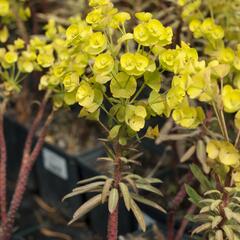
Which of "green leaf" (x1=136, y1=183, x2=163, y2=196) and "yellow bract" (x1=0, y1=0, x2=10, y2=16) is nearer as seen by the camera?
"green leaf" (x1=136, y1=183, x2=163, y2=196)

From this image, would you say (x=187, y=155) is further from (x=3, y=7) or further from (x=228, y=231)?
(x=3, y=7)

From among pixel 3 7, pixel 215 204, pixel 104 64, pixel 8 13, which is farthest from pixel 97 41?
pixel 8 13

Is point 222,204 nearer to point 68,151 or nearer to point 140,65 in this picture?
point 140,65

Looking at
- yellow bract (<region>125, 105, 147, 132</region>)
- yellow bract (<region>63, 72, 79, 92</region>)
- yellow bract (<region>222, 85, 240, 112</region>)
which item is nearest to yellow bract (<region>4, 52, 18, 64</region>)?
yellow bract (<region>63, 72, 79, 92</region>)

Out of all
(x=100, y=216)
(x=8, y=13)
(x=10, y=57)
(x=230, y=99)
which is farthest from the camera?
(x=100, y=216)

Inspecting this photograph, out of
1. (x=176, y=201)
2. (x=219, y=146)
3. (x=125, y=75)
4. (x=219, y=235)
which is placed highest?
(x=125, y=75)

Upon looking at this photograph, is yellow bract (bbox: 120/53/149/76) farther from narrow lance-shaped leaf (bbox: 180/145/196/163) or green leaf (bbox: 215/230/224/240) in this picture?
narrow lance-shaped leaf (bbox: 180/145/196/163)

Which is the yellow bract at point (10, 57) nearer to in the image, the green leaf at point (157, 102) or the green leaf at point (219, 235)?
the green leaf at point (157, 102)
